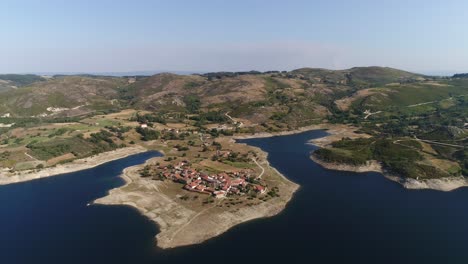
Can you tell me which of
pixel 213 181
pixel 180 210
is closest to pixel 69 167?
pixel 213 181

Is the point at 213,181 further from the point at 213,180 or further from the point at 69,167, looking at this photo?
the point at 69,167

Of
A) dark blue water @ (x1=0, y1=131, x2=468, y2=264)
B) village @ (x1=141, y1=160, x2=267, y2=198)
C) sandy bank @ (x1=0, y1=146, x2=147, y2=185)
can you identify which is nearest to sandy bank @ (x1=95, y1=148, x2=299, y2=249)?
dark blue water @ (x1=0, y1=131, x2=468, y2=264)

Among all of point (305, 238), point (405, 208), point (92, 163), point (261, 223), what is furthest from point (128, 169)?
point (405, 208)

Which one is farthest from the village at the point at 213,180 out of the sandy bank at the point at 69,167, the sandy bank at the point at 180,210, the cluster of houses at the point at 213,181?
the sandy bank at the point at 69,167

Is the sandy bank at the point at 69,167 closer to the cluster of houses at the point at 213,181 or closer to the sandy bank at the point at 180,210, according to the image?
the sandy bank at the point at 180,210

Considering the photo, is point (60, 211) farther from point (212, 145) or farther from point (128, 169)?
point (212, 145)

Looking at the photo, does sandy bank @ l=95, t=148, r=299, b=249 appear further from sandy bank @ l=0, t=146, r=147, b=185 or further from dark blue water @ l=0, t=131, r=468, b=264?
sandy bank @ l=0, t=146, r=147, b=185
